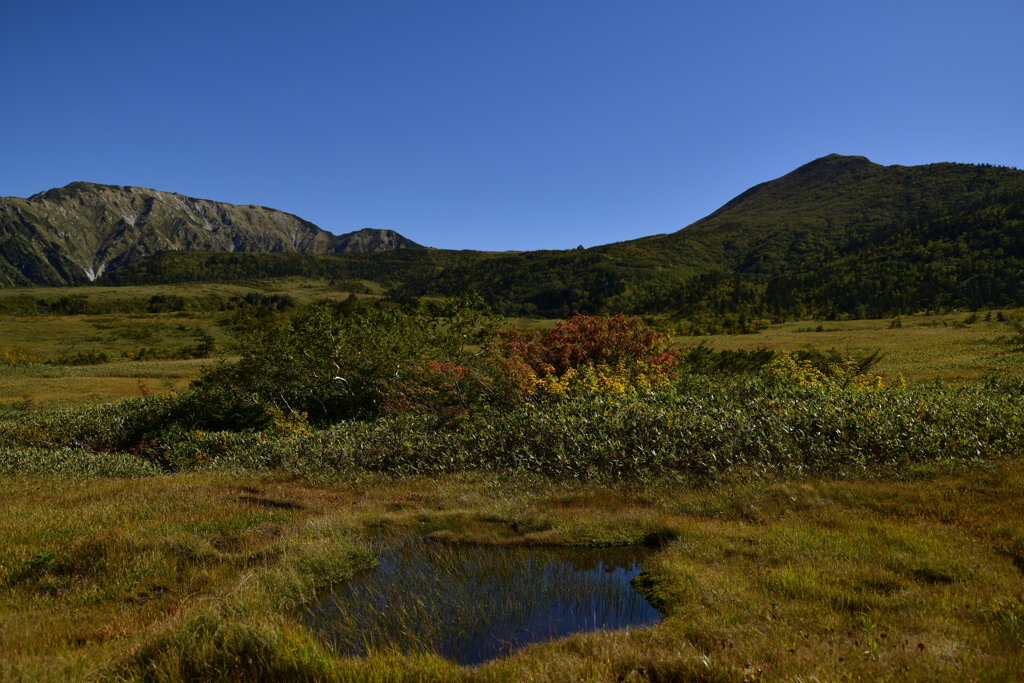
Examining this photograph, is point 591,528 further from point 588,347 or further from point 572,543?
point 588,347

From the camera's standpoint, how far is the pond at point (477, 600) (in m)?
5.84

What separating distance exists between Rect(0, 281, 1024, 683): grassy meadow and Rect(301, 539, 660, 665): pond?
35 cm

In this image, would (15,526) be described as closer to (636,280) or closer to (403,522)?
(403,522)

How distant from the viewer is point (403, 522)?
9.49 m

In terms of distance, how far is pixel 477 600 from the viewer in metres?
6.73

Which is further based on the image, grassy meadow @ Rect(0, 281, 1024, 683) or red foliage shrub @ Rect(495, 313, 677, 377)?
red foliage shrub @ Rect(495, 313, 677, 377)

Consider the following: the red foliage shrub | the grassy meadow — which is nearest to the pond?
the grassy meadow

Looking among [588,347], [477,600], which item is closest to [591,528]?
[477,600]

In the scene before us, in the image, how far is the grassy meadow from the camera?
4668 millimetres

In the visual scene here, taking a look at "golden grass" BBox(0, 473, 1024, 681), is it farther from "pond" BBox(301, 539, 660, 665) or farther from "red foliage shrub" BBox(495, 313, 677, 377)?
"red foliage shrub" BBox(495, 313, 677, 377)

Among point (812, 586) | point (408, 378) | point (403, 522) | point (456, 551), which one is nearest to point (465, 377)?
point (408, 378)

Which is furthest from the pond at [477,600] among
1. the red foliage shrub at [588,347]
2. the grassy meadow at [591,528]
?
the red foliage shrub at [588,347]

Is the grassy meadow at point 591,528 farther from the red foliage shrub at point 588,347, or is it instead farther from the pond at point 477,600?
the red foliage shrub at point 588,347

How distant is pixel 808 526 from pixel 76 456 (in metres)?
19.5
